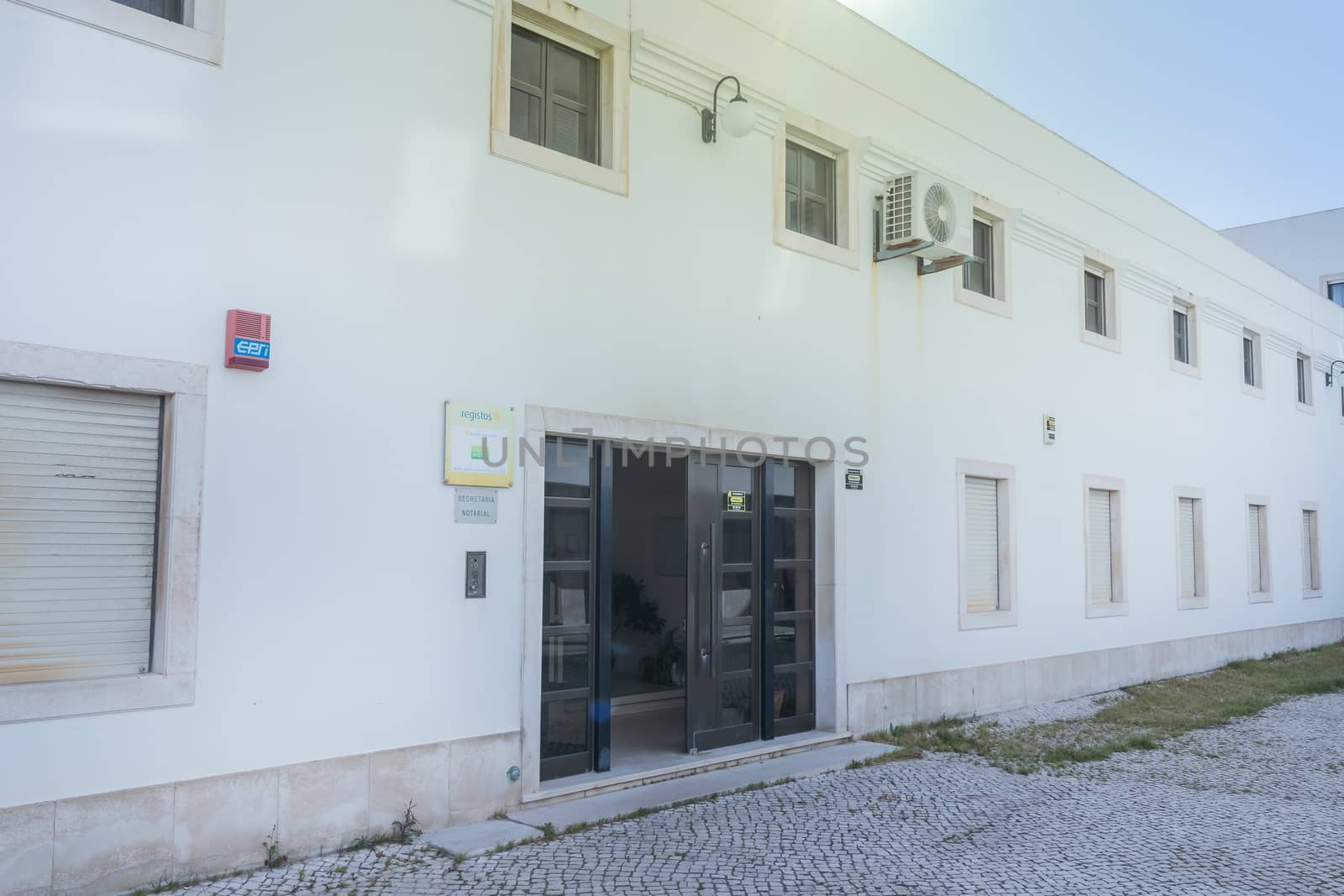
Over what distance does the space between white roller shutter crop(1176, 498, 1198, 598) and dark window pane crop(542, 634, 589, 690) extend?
11.0 metres

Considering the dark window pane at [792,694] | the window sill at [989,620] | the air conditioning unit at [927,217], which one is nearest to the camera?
the dark window pane at [792,694]

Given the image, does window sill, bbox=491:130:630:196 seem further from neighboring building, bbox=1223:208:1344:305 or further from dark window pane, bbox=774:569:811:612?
neighboring building, bbox=1223:208:1344:305

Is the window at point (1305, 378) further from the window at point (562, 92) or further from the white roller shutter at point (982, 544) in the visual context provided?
the window at point (562, 92)

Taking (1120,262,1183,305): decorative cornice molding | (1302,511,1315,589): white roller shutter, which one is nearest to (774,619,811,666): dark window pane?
(1120,262,1183,305): decorative cornice molding

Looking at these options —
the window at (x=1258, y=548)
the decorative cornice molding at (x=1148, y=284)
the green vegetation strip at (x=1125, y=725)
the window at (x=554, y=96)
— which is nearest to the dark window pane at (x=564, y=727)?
the green vegetation strip at (x=1125, y=725)

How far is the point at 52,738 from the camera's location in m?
4.82

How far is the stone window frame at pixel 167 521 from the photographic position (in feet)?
16.3

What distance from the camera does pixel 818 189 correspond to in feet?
31.8

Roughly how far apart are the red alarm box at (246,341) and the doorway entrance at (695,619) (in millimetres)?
2091

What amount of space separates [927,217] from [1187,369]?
738 cm

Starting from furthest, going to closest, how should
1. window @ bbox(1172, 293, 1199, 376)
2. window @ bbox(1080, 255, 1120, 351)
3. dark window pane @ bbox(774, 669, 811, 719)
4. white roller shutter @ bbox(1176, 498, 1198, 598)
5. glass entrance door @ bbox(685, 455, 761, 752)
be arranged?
window @ bbox(1172, 293, 1199, 376) < white roller shutter @ bbox(1176, 498, 1198, 598) < window @ bbox(1080, 255, 1120, 351) < dark window pane @ bbox(774, 669, 811, 719) < glass entrance door @ bbox(685, 455, 761, 752)

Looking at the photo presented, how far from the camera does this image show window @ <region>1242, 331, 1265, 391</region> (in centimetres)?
1758

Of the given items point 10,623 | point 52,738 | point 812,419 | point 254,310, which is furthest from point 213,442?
point 812,419

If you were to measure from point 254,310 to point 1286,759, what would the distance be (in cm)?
888
